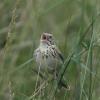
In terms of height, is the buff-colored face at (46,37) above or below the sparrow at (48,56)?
above

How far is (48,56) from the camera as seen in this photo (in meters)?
4.81

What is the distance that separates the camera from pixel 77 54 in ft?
13.5

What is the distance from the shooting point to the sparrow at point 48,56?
4.66 metres

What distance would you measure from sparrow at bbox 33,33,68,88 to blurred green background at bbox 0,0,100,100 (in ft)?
0.19

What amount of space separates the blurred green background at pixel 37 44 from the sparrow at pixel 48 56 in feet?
0.19

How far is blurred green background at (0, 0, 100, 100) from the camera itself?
4180 millimetres

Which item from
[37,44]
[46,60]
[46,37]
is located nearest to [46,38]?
[46,37]

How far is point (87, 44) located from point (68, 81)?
15.2 inches

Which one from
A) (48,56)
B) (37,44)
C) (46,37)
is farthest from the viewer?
(37,44)

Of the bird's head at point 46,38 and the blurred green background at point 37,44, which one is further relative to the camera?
the bird's head at point 46,38

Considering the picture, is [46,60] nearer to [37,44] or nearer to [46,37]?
[46,37]

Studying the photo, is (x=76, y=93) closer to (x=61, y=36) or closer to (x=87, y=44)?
(x=87, y=44)

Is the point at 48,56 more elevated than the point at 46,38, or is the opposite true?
the point at 46,38

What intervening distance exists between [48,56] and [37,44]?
120 centimetres
